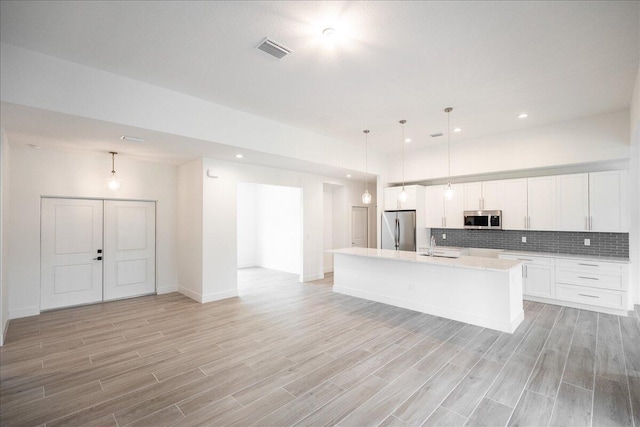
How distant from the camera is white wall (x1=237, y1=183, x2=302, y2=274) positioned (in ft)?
28.1

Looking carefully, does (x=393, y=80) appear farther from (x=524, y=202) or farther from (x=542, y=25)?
(x=524, y=202)

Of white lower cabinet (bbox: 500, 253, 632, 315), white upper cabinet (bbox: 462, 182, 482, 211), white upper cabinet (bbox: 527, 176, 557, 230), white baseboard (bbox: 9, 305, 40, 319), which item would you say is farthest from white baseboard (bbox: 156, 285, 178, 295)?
white upper cabinet (bbox: 527, 176, 557, 230)

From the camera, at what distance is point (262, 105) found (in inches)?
175

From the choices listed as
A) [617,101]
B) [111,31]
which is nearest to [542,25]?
[617,101]

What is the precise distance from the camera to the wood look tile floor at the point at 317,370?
2.37 m

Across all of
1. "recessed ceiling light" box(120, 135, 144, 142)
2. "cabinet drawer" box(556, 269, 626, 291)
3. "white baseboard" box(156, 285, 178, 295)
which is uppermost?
"recessed ceiling light" box(120, 135, 144, 142)

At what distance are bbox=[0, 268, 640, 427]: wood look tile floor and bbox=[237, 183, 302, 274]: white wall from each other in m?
3.80

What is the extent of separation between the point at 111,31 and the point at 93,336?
12.6 feet

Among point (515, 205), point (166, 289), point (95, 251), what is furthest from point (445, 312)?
point (95, 251)

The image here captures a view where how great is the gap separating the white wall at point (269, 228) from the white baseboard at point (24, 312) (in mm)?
5014

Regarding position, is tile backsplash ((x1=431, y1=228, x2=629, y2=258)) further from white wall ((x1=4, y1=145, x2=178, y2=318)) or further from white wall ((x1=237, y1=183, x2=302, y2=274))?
white wall ((x1=4, y1=145, x2=178, y2=318))

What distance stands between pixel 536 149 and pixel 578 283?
8.16ft

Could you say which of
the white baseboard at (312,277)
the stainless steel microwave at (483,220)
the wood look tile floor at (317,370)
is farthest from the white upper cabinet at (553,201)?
the white baseboard at (312,277)

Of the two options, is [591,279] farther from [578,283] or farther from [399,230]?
[399,230]
